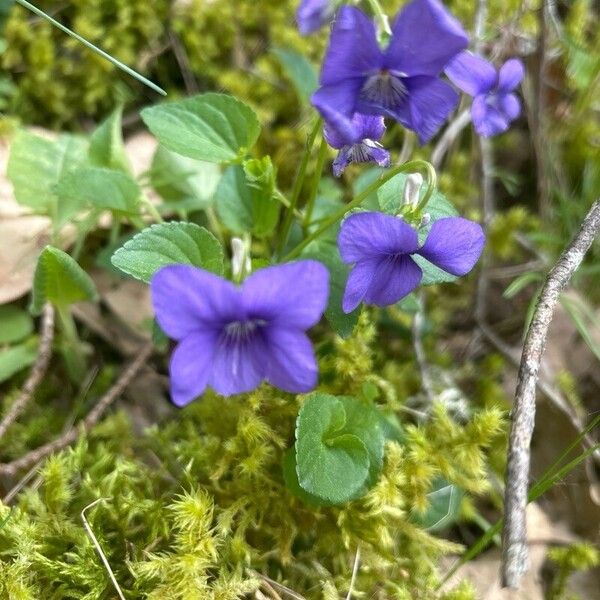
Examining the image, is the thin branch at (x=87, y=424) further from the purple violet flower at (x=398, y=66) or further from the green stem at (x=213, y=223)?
the purple violet flower at (x=398, y=66)

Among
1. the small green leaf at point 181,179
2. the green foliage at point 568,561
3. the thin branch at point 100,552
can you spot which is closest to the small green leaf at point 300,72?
the small green leaf at point 181,179

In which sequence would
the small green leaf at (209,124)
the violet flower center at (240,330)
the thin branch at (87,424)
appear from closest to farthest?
the violet flower center at (240,330), the small green leaf at (209,124), the thin branch at (87,424)

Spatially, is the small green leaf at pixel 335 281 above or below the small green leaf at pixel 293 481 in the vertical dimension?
above

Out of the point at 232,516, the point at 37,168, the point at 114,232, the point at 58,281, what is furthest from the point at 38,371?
the point at 232,516

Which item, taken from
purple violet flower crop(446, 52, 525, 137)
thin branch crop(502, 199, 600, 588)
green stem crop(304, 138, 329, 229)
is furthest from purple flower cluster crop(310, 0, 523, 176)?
thin branch crop(502, 199, 600, 588)

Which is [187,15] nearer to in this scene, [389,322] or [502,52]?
[502,52]

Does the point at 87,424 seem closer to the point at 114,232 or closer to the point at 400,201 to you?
the point at 114,232

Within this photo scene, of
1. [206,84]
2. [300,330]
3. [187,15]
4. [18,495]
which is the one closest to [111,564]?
[18,495]
